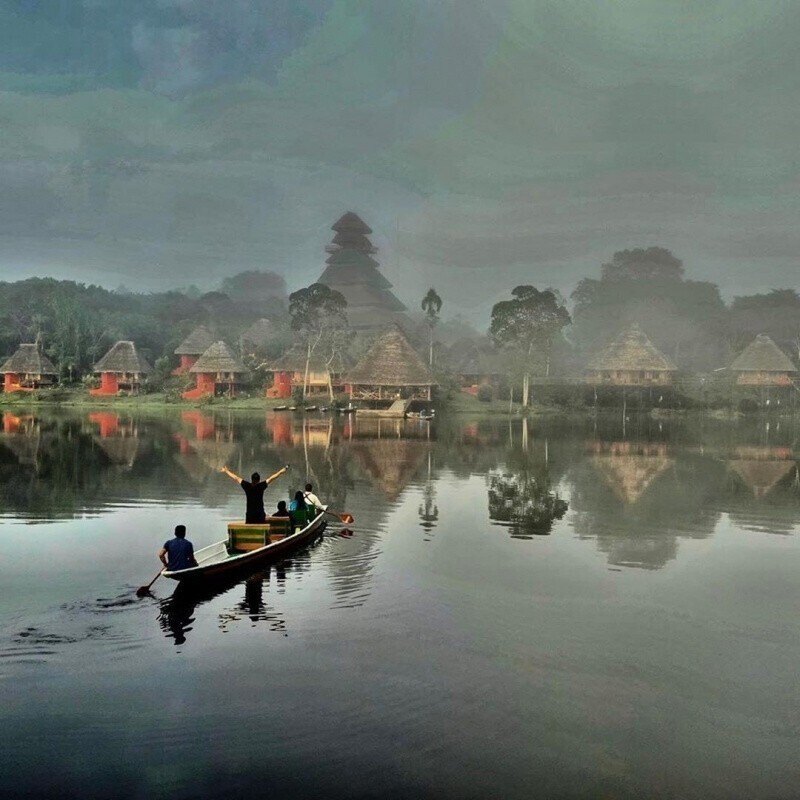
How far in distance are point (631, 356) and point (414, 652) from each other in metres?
62.9

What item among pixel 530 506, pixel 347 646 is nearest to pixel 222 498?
pixel 530 506

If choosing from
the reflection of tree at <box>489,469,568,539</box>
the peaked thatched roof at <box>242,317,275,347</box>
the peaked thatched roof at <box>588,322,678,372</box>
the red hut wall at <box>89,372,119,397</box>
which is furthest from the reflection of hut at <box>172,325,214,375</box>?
A: the reflection of tree at <box>489,469,568,539</box>

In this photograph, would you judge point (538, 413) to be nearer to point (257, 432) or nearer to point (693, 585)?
point (257, 432)

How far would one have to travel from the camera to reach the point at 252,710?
25.7ft

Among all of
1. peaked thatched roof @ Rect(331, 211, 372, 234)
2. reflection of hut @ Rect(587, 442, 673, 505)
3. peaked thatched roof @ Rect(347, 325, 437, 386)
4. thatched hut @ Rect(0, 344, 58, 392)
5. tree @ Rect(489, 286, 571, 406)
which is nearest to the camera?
reflection of hut @ Rect(587, 442, 673, 505)

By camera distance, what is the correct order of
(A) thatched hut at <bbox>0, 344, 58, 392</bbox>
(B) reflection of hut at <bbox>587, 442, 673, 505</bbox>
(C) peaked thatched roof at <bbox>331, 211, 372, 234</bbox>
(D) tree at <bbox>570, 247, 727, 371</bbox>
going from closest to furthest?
(B) reflection of hut at <bbox>587, 442, 673, 505</bbox> → (A) thatched hut at <bbox>0, 344, 58, 392</bbox> → (D) tree at <bbox>570, 247, 727, 371</bbox> → (C) peaked thatched roof at <bbox>331, 211, 372, 234</bbox>

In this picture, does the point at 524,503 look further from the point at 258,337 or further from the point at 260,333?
the point at 260,333

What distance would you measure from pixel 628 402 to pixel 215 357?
3490 cm

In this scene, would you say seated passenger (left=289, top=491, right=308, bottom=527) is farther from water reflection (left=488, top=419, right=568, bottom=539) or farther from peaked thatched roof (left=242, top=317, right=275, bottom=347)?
peaked thatched roof (left=242, top=317, right=275, bottom=347)

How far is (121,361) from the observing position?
66250 mm

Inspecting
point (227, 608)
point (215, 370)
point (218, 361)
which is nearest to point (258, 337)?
point (218, 361)

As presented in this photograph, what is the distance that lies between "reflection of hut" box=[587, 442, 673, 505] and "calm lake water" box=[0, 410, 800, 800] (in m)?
2.15

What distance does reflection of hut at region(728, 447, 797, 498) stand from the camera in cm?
2445

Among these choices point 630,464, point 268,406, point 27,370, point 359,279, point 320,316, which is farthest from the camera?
point 359,279
